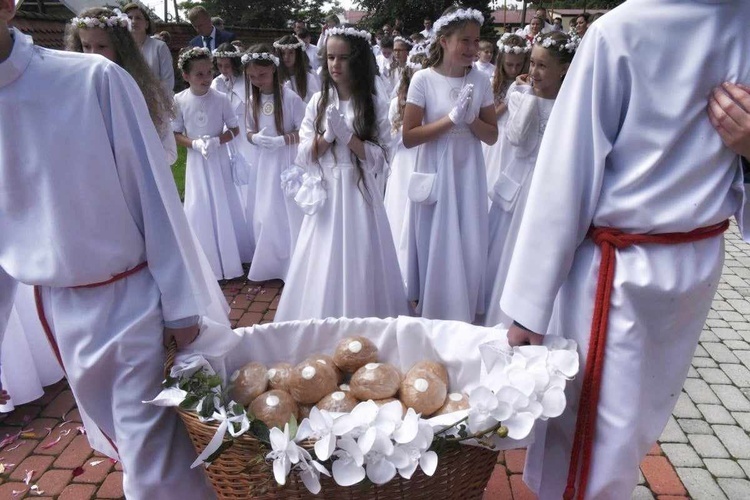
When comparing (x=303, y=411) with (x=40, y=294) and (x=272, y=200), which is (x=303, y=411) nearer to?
(x=40, y=294)

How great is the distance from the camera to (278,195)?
5113mm

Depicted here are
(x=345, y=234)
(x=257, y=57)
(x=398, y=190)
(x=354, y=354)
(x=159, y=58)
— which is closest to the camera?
(x=354, y=354)

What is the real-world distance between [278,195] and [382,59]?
25.7 ft

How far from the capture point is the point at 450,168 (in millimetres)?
3613

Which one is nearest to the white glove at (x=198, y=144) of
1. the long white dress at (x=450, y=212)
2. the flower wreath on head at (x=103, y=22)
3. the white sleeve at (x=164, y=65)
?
the flower wreath on head at (x=103, y=22)

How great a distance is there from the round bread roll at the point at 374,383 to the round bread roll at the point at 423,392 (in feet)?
0.14

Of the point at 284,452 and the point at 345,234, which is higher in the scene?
the point at 284,452

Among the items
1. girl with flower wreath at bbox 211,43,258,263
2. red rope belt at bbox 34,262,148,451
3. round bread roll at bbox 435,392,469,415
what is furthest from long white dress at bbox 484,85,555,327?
red rope belt at bbox 34,262,148,451

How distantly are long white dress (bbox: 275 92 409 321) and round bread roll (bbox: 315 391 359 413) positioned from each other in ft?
5.18

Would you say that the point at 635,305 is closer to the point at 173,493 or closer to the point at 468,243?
the point at 173,493

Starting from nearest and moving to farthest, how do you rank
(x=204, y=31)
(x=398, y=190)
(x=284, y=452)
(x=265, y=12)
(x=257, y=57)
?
(x=284, y=452), (x=398, y=190), (x=257, y=57), (x=204, y=31), (x=265, y=12)

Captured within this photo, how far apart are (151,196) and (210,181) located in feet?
11.1

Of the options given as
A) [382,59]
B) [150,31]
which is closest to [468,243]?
[150,31]

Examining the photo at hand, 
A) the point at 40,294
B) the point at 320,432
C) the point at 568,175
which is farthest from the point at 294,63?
the point at 320,432
